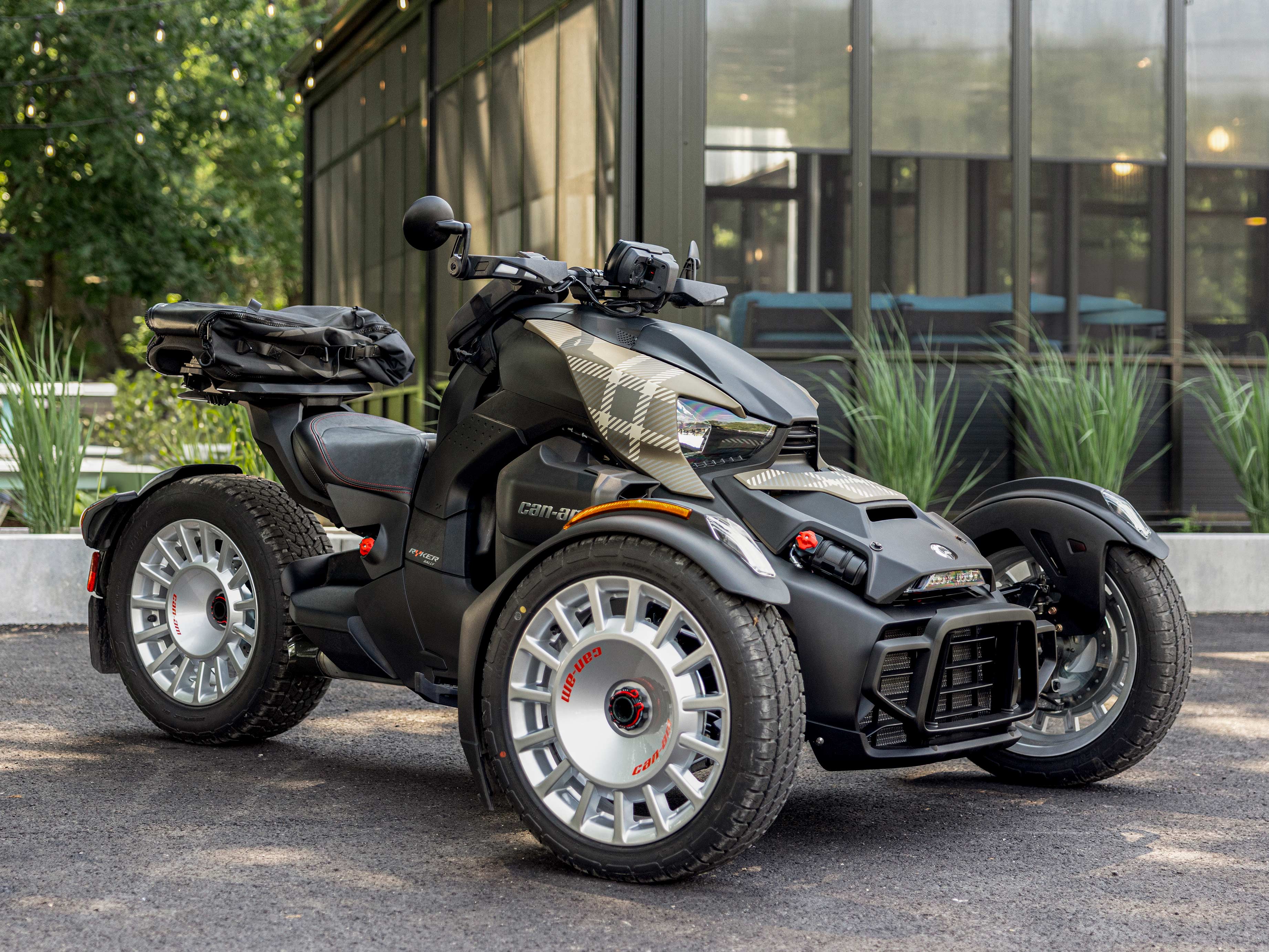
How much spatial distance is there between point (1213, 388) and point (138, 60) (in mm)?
16400

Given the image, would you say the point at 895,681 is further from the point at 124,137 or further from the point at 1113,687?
the point at 124,137

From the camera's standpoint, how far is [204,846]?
Answer: 3.32 metres

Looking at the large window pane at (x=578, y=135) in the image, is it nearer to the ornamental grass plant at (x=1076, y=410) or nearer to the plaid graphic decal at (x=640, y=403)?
the ornamental grass plant at (x=1076, y=410)

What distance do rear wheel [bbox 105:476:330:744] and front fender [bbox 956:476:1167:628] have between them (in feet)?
6.57

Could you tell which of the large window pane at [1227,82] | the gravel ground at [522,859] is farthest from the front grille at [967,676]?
the large window pane at [1227,82]

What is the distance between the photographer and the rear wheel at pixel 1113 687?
3.83 m

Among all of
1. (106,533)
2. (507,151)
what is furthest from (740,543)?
(507,151)

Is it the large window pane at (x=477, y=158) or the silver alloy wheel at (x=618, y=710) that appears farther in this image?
the large window pane at (x=477, y=158)

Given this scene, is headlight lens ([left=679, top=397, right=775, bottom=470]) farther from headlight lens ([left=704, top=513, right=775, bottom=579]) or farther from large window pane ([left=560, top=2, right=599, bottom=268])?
large window pane ([left=560, top=2, right=599, bottom=268])

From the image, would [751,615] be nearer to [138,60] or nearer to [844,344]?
[844,344]

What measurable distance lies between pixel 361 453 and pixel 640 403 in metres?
1.06

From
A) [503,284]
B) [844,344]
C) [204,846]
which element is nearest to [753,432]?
[503,284]

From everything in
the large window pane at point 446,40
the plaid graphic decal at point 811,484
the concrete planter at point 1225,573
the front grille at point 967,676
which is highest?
the large window pane at point 446,40

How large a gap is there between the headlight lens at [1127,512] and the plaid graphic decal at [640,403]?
127cm
